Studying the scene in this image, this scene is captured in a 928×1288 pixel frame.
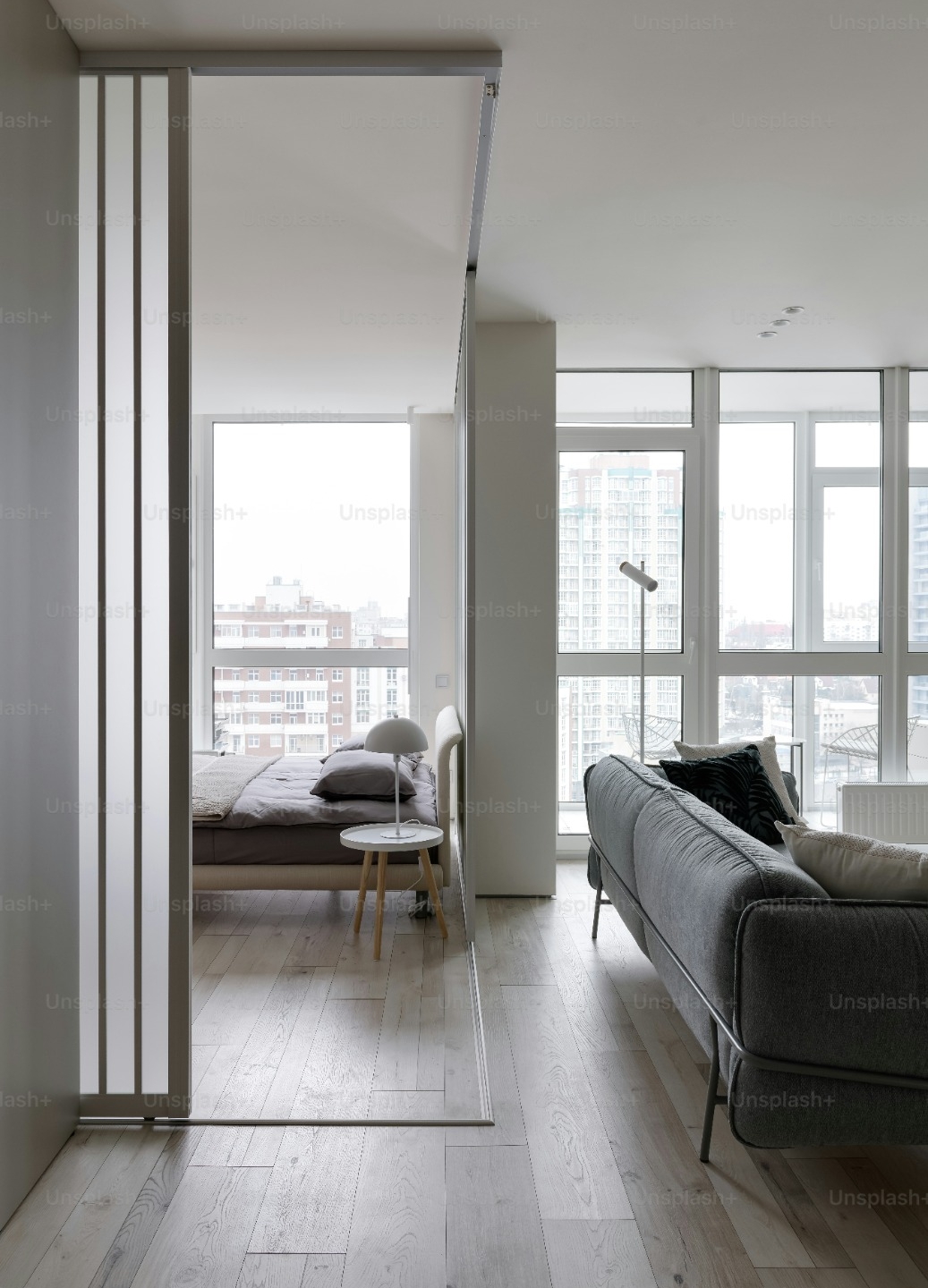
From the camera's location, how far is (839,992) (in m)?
2.14

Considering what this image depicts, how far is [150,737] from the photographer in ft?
8.71

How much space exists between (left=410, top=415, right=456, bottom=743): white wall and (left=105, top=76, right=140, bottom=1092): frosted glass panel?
13.8 feet

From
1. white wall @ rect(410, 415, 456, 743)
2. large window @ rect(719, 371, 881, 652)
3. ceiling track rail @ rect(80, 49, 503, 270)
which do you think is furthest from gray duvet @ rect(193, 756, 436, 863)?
ceiling track rail @ rect(80, 49, 503, 270)

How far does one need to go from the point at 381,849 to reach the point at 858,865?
2058 mm

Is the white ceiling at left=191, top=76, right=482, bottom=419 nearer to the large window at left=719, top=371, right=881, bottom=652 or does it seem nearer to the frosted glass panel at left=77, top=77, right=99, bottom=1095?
the frosted glass panel at left=77, top=77, right=99, bottom=1095

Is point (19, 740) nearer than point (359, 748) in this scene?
Yes

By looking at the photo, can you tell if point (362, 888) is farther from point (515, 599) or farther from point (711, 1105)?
point (711, 1105)

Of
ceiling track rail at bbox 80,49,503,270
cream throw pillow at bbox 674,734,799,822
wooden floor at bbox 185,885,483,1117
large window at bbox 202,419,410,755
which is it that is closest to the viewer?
ceiling track rail at bbox 80,49,503,270

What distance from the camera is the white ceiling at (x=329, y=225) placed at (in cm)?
280

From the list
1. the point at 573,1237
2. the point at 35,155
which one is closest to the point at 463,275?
the point at 35,155

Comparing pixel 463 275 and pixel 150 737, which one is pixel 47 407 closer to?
pixel 150 737

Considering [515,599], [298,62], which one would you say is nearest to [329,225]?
[298,62]

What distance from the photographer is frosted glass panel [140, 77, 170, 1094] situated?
8.61 ft

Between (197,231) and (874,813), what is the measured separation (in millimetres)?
4617
